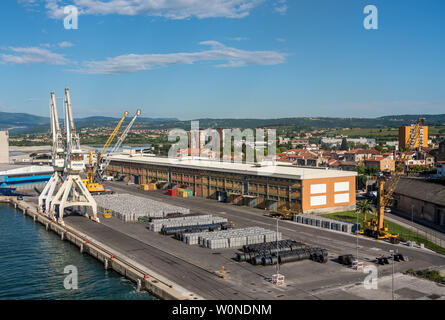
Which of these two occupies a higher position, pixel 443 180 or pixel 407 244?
pixel 443 180

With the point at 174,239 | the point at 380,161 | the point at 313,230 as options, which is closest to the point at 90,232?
the point at 174,239

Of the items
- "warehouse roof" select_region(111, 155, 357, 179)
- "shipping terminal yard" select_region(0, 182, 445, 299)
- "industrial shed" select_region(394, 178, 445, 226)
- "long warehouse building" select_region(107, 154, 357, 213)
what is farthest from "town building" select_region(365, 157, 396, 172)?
"shipping terminal yard" select_region(0, 182, 445, 299)

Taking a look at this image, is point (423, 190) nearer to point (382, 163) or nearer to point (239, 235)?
point (239, 235)

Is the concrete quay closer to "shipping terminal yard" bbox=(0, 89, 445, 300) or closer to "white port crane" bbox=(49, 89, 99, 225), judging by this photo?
"shipping terminal yard" bbox=(0, 89, 445, 300)

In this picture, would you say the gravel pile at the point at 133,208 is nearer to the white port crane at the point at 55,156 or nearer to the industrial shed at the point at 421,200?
the white port crane at the point at 55,156

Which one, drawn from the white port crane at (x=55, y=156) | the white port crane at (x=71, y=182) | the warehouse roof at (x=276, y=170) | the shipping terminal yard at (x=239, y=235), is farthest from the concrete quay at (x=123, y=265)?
the warehouse roof at (x=276, y=170)

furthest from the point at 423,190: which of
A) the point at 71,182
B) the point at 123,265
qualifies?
the point at 71,182
